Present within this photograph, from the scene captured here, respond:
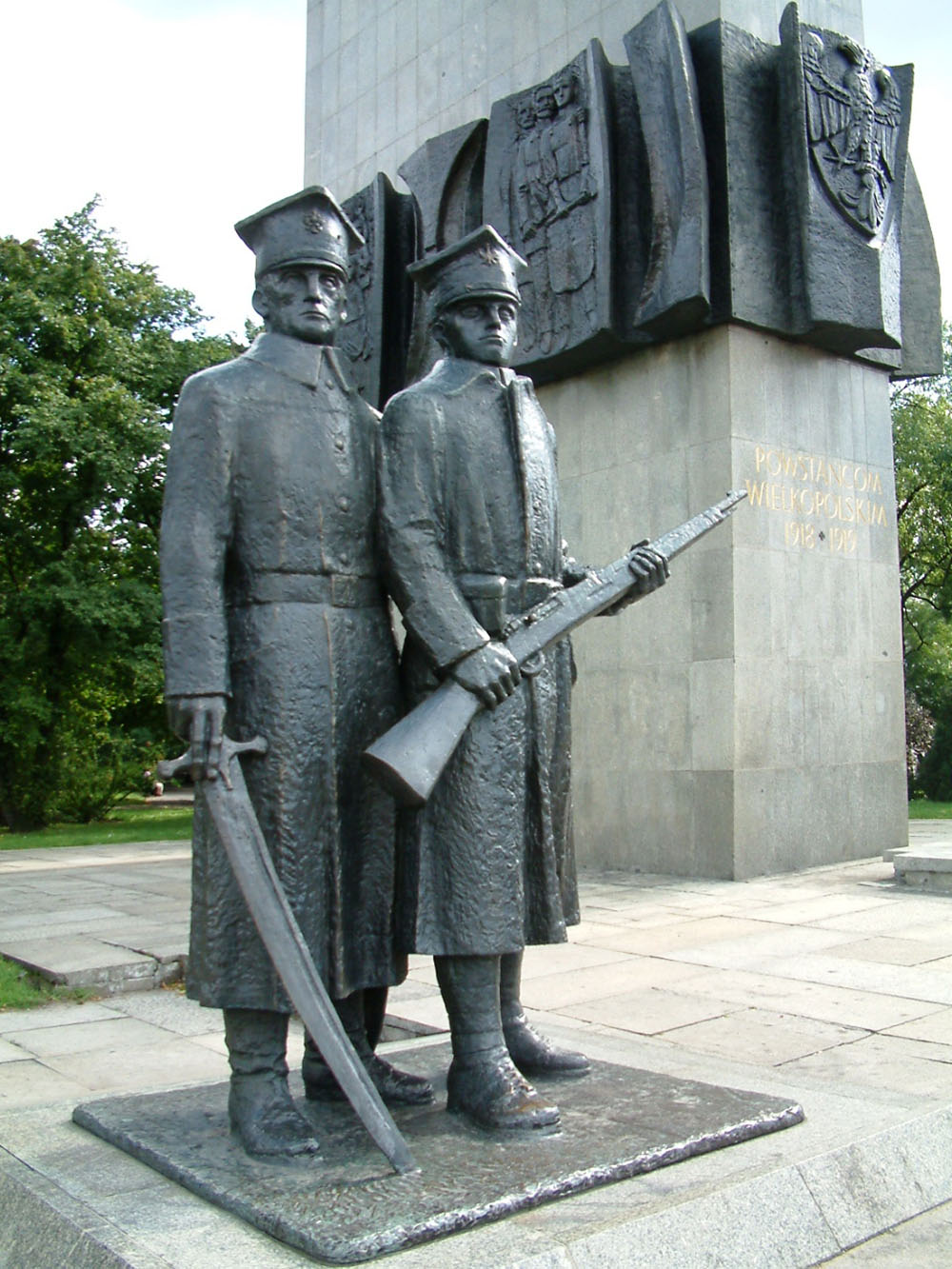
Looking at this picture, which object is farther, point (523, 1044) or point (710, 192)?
point (710, 192)

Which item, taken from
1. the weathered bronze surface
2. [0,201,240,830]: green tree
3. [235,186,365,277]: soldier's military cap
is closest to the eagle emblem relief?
the weathered bronze surface

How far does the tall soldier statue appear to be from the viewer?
3221mm

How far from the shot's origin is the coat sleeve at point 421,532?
10.9ft

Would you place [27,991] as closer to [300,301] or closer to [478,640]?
[478,640]

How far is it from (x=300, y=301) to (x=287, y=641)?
99 cm

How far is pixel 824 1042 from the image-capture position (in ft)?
15.9

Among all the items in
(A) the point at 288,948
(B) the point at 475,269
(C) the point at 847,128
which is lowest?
(A) the point at 288,948

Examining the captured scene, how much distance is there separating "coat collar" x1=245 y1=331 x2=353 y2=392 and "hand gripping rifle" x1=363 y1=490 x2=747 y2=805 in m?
0.89

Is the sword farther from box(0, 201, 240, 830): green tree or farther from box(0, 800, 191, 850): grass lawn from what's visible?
box(0, 201, 240, 830): green tree

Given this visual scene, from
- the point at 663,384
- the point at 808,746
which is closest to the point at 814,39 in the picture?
the point at 663,384

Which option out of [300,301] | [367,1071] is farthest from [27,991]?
[300,301]

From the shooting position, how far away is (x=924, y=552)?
26.3 metres

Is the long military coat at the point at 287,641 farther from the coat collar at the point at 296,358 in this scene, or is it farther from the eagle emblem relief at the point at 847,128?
the eagle emblem relief at the point at 847,128

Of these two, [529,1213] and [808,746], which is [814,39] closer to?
[808,746]
